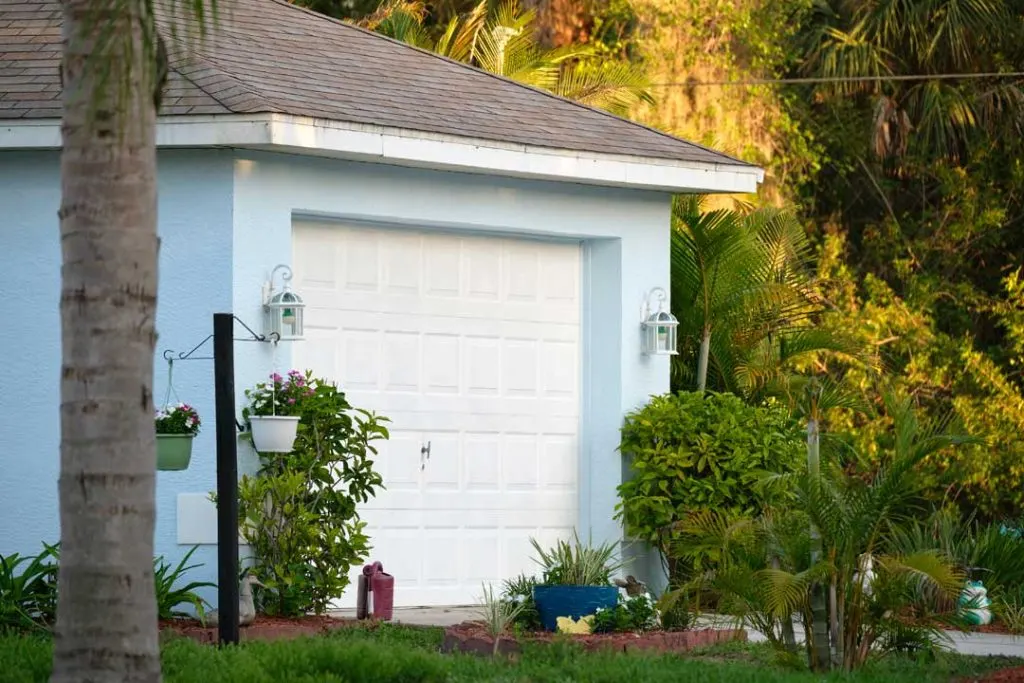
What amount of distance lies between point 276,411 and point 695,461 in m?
3.31

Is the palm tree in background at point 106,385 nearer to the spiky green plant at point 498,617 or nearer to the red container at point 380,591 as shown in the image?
the spiky green plant at point 498,617

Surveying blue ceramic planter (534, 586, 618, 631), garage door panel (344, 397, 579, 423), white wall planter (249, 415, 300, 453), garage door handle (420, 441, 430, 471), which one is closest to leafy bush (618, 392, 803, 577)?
garage door panel (344, 397, 579, 423)

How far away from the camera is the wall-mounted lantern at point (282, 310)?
35.8 feet

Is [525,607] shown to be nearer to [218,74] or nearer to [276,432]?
[276,432]

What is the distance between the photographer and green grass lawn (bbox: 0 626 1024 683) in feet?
24.4

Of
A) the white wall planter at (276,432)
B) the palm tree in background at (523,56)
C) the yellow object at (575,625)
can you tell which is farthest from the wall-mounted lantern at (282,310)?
the palm tree in background at (523,56)

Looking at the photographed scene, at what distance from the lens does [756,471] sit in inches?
480

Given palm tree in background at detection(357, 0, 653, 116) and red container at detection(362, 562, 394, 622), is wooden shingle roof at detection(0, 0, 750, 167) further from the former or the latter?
palm tree in background at detection(357, 0, 653, 116)

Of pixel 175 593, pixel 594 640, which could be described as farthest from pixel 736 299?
pixel 175 593

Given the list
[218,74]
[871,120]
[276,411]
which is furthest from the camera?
[871,120]

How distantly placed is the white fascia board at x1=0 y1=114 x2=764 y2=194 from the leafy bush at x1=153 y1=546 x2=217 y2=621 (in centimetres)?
267

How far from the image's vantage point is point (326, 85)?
38.8 ft

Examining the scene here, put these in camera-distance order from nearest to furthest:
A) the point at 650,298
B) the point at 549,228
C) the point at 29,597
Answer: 1. the point at 29,597
2. the point at 549,228
3. the point at 650,298

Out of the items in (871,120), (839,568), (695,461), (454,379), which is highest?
(871,120)
